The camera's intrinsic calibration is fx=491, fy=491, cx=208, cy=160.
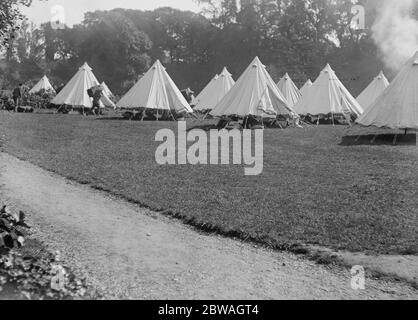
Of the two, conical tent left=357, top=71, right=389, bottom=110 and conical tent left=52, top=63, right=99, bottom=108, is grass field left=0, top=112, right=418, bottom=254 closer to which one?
conical tent left=52, top=63, right=99, bottom=108

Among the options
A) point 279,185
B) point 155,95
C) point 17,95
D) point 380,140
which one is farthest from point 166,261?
point 17,95

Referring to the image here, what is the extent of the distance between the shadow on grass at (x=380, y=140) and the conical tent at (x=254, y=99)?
472 centimetres

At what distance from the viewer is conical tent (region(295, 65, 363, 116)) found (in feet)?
84.9

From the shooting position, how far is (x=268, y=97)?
22.7 metres

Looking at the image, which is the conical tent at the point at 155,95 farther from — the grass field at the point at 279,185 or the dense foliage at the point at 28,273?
the dense foliage at the point at 28,273

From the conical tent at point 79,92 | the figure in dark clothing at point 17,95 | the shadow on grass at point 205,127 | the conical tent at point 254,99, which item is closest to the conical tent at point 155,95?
the shadow on grass at point 205,127

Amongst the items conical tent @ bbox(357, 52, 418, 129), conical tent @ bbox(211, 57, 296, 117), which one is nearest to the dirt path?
conical tent @ bbox(357, 52, 418, 129)

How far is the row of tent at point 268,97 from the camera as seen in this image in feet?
59.0

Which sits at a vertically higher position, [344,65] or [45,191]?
[344,65]

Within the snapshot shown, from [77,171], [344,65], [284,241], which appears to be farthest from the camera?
[344,65]

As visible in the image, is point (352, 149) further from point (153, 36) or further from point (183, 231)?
point (153, 36)
